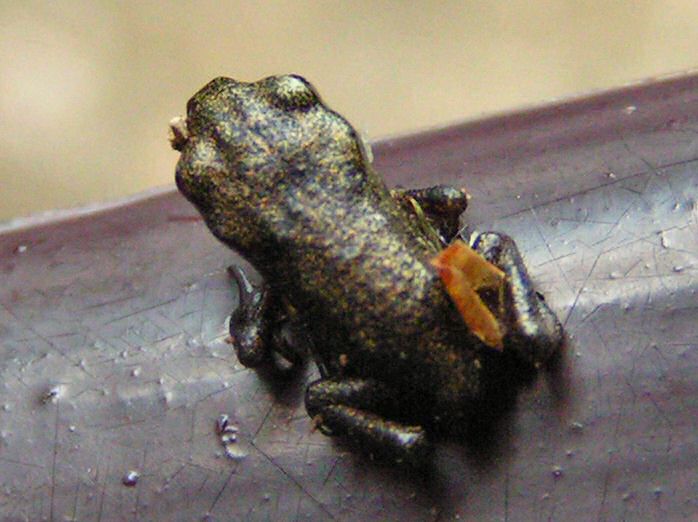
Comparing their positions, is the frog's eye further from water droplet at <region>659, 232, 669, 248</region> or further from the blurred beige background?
the blurred beige background

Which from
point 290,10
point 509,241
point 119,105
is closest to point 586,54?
point 290,10

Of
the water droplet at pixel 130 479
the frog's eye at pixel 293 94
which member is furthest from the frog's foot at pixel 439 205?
the water droplet at pixel 130 479

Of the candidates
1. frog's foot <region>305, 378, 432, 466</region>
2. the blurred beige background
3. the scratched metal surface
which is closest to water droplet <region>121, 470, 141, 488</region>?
the scratched metal surface

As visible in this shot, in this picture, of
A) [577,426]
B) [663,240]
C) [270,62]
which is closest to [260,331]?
[577,426]

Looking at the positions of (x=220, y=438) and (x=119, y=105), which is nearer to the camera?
(x=220, y=438)

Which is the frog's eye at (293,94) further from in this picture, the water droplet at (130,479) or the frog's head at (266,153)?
the water droplet at (130,479)

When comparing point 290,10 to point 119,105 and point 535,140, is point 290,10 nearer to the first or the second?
point 119,105
